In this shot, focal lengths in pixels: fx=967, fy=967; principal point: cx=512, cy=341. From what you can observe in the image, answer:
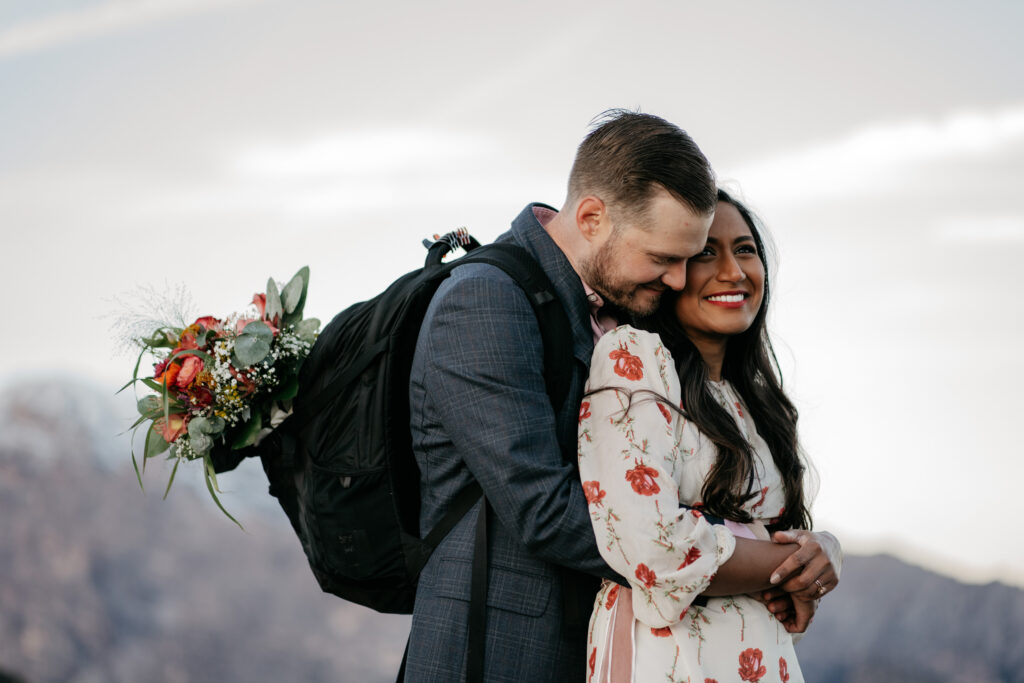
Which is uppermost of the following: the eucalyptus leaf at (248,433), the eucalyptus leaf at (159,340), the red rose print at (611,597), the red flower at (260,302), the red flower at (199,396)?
the red flower at (260,302)

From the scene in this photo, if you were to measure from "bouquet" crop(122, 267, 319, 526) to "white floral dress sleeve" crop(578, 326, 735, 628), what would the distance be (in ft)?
2.75

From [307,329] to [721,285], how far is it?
43.3 inches

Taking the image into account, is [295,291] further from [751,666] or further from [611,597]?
[751,666]

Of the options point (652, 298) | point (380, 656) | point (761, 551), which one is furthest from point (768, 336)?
point (380, 656)

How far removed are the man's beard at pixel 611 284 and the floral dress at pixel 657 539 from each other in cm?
11

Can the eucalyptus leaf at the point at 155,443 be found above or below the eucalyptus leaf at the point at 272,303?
below

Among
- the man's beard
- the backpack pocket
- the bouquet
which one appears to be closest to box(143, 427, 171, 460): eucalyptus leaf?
the bouquet

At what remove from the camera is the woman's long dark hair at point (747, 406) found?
86.4 inches

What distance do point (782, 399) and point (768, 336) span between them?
189mm

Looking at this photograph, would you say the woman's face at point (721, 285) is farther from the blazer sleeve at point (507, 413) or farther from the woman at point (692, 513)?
the blazer sleeve at point (507, 413)

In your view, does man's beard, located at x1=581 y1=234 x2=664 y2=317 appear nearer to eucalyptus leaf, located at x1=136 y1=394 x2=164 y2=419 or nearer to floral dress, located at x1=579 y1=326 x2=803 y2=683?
floral dress, located at x1=579 y1=326 x2=803 y2=683

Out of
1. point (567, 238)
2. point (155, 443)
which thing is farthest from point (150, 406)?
point (567, 238)

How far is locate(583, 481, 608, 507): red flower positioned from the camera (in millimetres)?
2035

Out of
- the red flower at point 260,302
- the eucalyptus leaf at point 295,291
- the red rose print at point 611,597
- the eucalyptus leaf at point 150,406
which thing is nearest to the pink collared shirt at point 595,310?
the red rose print at point 611,597
